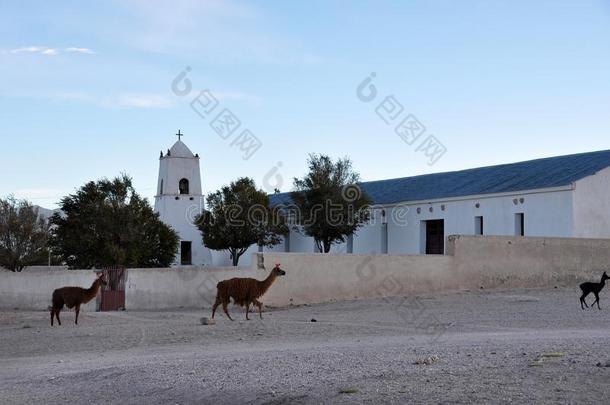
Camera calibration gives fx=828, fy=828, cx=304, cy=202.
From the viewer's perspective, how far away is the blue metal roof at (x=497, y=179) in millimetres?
44156

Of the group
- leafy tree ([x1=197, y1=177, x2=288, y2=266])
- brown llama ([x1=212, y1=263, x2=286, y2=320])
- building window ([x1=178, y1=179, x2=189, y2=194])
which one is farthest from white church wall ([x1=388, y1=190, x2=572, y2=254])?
brown llama ([x1=212, y1=263, x2=286, y2=320])

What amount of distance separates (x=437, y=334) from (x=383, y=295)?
1215cm

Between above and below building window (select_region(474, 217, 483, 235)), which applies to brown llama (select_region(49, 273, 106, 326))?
below

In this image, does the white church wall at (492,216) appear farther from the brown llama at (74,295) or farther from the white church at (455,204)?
the brown llama at (74,295)

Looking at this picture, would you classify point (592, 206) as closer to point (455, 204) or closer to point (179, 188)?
point (455, 204)

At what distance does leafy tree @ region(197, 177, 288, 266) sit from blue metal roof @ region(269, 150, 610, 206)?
25.2ft

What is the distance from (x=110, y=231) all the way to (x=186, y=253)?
1815cm

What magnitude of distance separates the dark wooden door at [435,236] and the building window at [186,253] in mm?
22805

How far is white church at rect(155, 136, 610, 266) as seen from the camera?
1683 inches

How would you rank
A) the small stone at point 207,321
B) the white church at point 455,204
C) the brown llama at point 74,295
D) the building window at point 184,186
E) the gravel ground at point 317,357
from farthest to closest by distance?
the building window at point 184,186, the white church at point 455,204, the brown llama at point 74,295, the small stone at point 207,321, the gravel ground at point 317,357

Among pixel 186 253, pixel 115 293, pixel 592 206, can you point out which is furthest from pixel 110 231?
pixel 592 206

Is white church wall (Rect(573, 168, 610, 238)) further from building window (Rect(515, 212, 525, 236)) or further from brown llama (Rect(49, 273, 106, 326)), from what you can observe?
brown llama (Rect(49, 273, 106, 326))

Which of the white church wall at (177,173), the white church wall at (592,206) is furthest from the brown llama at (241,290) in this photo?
the white church wall at (177,173)

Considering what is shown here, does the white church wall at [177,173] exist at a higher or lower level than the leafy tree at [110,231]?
higher
